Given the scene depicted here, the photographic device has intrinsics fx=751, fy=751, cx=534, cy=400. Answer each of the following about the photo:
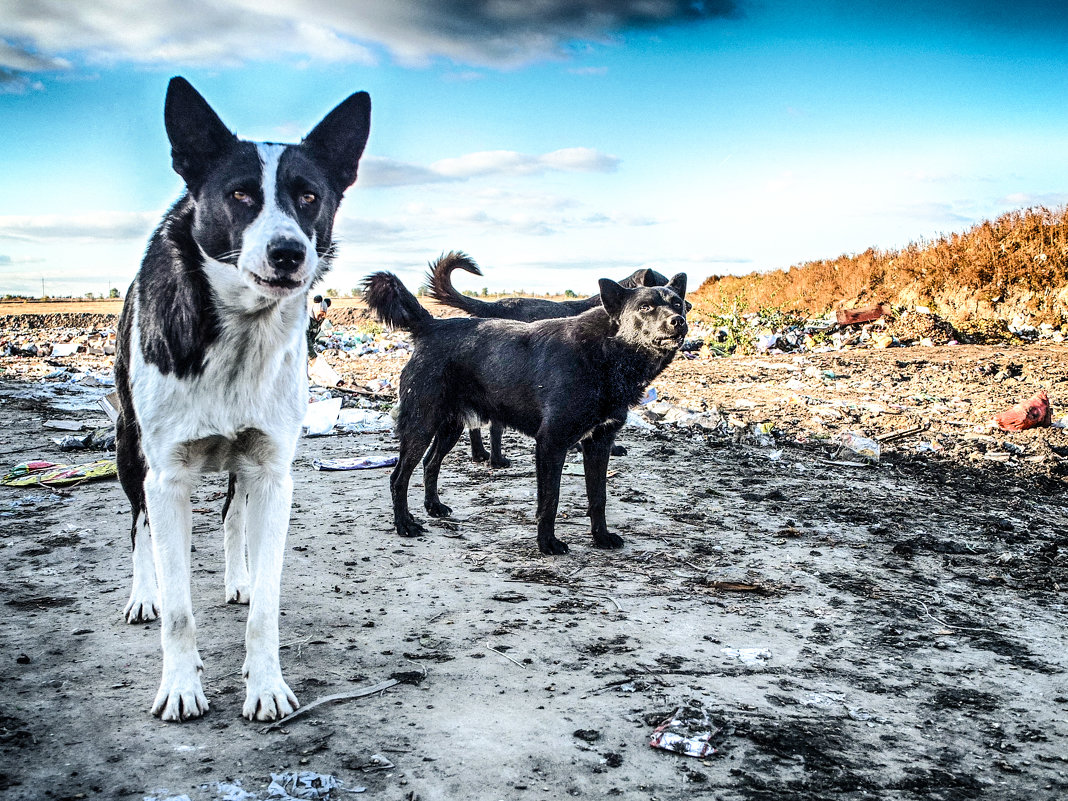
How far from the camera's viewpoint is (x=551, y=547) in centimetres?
416

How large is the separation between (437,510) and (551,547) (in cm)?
110

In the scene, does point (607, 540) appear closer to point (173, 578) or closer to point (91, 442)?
point (173, 578)

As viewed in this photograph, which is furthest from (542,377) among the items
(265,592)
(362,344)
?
(362,344)

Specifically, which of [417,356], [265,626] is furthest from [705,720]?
[417,356]

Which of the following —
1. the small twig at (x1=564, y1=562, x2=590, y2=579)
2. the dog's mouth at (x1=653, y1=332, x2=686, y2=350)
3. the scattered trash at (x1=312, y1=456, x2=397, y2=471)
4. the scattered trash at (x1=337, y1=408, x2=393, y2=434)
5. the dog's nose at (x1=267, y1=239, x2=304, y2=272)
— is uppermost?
the dog's nose at (x1=267, y1=239, x2=304, y2=272)

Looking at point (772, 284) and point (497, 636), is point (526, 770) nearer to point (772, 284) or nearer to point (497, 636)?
point (497, 636)

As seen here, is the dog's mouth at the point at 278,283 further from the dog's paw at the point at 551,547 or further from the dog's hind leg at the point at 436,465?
the dog's hind leg at the point at 436,465

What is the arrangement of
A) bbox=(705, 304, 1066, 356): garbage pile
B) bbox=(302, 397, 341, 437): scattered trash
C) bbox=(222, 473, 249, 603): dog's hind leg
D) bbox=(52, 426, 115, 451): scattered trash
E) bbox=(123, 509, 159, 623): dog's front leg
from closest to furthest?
bbox=(123, 509, 159, 623): dog's front leg < bbox=(222, 473, 249, 603): dog's hind leg < bbox=(52, 426, 115, 451): scattered trash < bbox=(302, 397, 341, 437): scattered trash < bbox=(705, 304, 1066, 356): garbage pile

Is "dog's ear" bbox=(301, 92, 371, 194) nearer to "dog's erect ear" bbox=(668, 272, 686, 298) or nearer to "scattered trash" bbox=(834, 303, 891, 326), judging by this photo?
"dog's erect ear" bbox=(668, 272, 686, 298)

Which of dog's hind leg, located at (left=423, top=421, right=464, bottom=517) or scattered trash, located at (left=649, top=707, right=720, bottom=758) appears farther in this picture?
dog's hind leg, located at (left=423, top=421, right=464, bottom=517)

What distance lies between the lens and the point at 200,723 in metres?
2.35

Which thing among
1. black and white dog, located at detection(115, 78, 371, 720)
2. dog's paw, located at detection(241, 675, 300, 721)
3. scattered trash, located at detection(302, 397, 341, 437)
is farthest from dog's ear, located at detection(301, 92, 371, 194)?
scattered trash, located at detection(302, 397, 341, 437)

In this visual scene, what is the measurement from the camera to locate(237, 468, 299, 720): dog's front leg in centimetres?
239

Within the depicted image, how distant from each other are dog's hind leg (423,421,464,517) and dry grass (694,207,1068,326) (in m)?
9.28
